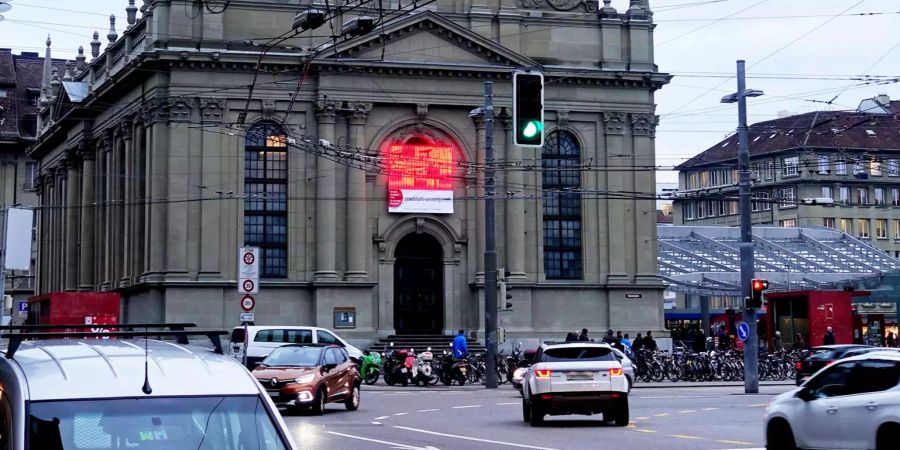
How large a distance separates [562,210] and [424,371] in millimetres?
15176

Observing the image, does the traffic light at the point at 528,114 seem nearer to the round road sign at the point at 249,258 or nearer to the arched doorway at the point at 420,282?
the round road sign at the point at 249,258

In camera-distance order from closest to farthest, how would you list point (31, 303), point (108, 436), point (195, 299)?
point (108, 436)
point (31, 303)
point (195, 299)

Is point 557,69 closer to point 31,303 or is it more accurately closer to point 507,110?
point 507,110

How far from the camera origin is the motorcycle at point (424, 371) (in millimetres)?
45469

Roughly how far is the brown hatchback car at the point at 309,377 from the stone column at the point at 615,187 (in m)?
28.7

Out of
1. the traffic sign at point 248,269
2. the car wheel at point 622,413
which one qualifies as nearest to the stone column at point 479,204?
the traffic sign at point 248,269

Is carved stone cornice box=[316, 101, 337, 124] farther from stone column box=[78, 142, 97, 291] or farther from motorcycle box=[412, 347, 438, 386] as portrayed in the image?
stone column box=[78, 142, 97, 291]

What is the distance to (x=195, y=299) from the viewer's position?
53.7 m

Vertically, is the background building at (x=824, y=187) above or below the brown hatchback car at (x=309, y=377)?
above

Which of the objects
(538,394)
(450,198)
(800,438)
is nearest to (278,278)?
(450,198)

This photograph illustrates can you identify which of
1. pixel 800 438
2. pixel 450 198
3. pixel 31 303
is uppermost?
pixel 450 198

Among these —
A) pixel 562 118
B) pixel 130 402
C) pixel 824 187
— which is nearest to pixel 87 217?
pixel 562 118

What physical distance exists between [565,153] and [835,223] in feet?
204

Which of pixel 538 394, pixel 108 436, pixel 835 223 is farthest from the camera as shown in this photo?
pixel 835 223
